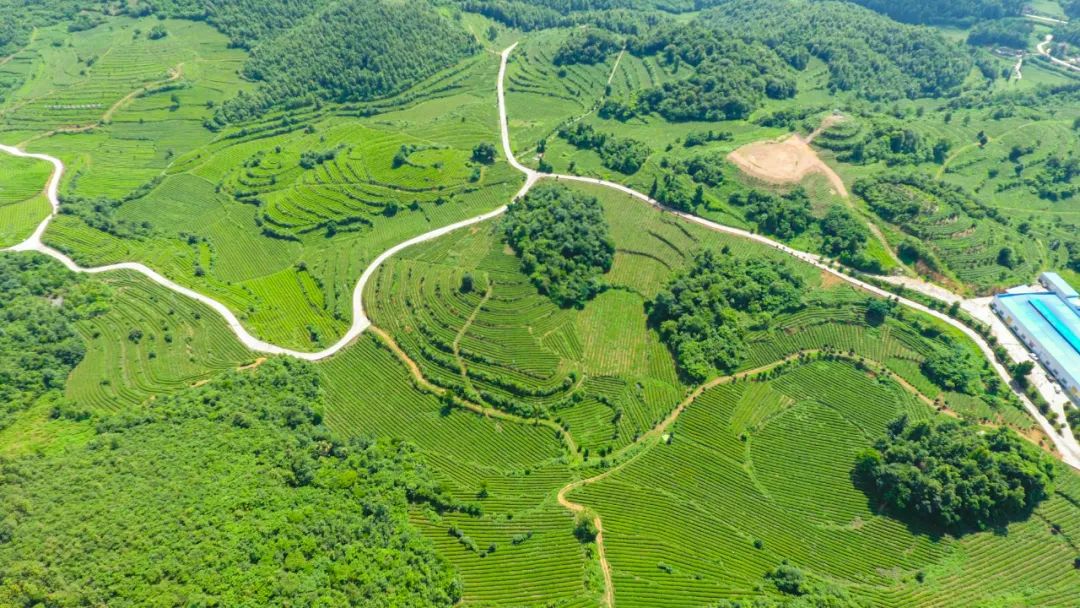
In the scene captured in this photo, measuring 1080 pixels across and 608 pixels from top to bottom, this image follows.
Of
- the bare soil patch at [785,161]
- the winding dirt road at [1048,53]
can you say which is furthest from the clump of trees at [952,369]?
the winding dirt road at [1048,53]

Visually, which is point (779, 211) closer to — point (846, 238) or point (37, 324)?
point (846, 238)

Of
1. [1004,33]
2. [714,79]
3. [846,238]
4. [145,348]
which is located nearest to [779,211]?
[846,238]

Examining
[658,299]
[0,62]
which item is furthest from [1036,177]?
[0,62]

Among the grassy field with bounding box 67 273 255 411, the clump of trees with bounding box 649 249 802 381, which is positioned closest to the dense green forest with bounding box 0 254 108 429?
the grassy field with bounding box 67 273 255 411

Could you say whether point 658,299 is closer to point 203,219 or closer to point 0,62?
point 203,219

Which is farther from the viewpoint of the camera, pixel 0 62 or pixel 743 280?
pixel 0 62

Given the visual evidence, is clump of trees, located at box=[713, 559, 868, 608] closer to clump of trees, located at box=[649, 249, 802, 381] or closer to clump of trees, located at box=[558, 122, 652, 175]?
clump of trees, located at box=[649, 249, 802, 381]
